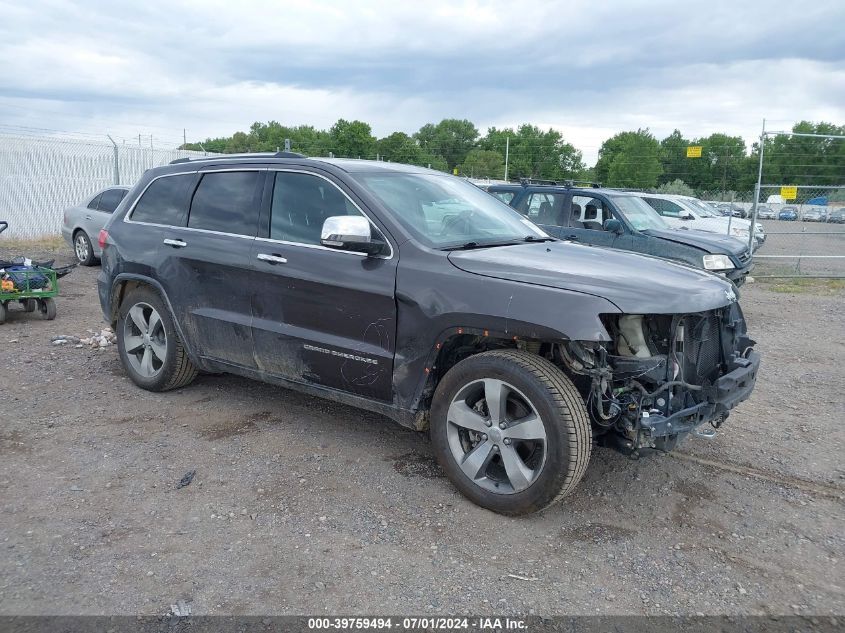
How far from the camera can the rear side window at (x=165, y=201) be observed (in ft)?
17.4

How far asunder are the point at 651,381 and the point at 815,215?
59.9 feet

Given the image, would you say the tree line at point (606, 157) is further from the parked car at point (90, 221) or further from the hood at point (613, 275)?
the hood at point (613, 275)

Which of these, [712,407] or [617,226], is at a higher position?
[617,226]

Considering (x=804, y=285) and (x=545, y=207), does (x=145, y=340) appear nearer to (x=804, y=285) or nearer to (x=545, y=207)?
(x=545, y=207)

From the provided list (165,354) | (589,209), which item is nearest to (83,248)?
(165,354)

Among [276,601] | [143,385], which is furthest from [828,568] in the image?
[143,385]

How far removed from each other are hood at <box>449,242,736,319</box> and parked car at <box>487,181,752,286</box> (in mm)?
5392

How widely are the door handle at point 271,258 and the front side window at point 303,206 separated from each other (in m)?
0.14

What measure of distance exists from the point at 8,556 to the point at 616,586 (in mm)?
2825

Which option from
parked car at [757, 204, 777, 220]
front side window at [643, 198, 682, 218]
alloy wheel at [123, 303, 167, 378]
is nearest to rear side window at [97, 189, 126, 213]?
alloy wheel at [123, 303, 167, 378]

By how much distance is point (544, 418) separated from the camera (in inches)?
137

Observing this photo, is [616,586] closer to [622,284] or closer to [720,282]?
[622,284]

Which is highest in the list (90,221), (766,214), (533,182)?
(533,182)

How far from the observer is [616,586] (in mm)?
3145
